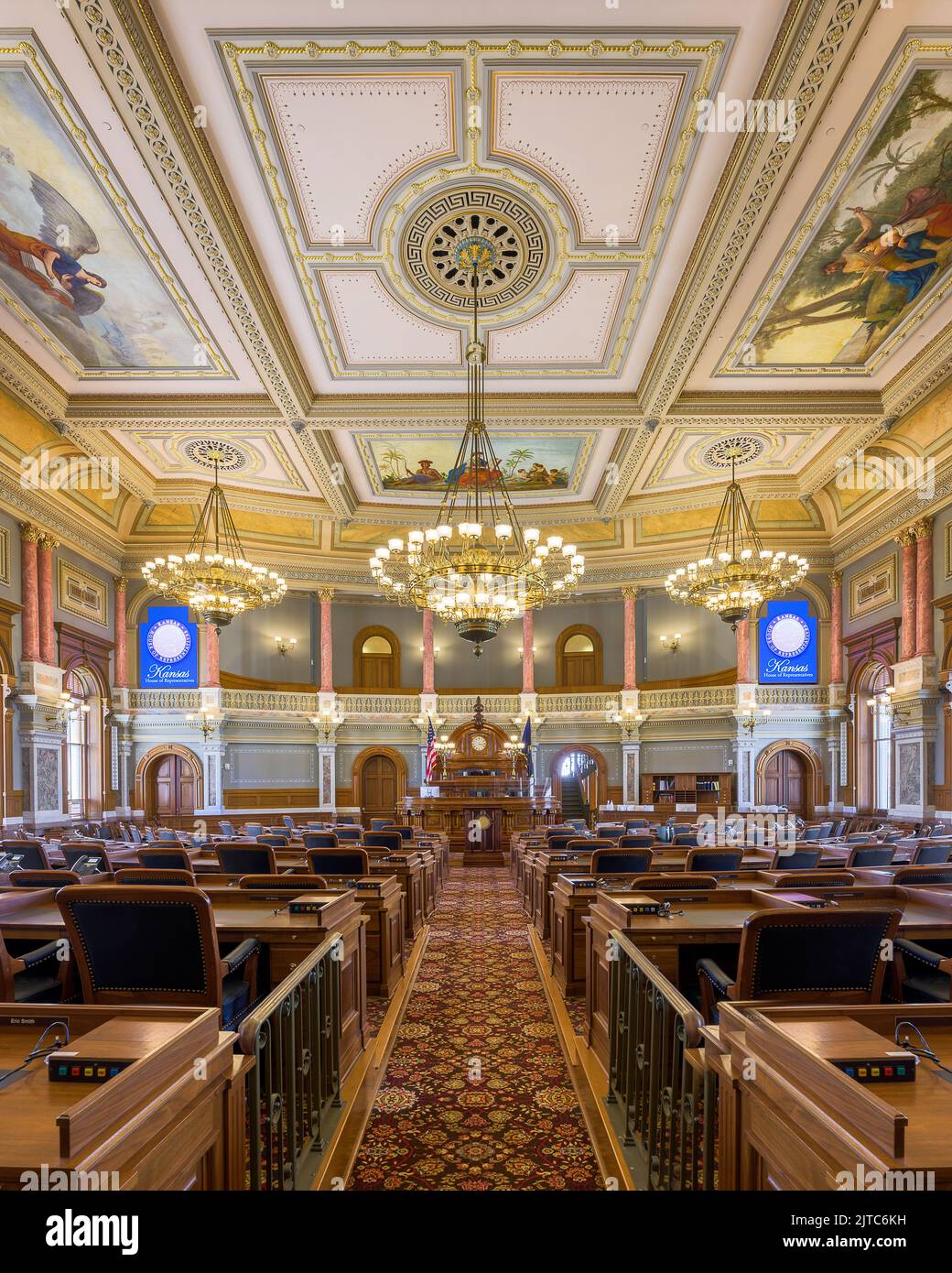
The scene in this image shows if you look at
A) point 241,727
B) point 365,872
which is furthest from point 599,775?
point 365,872

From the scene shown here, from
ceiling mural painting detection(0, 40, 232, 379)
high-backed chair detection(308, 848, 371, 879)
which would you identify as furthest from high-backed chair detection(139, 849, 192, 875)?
ceiling mural painting detection(0, 40, 232, 379)

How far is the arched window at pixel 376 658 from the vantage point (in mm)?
22172

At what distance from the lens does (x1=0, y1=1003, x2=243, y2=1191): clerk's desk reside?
1503 mm

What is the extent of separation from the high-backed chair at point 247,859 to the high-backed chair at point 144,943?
3.43 metres

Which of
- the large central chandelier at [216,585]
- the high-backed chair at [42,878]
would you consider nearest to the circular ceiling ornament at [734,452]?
the large central chandelier at [216,585]

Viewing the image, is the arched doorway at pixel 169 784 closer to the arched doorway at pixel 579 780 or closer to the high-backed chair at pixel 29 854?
the arched doorway at pixel 579 780

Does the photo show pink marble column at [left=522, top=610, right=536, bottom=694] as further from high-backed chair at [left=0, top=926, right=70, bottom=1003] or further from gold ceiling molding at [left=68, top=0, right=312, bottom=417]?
high-backed chair at [left=0, top=926, right=70, bottom=1003]

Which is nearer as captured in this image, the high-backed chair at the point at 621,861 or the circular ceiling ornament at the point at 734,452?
the high-backed chair at the point at 621,861

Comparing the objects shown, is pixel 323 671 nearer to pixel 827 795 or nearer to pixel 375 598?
pixel 375 598

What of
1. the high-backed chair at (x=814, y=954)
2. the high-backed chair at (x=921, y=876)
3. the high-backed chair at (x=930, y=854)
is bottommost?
the high-backed chair at (x=930, y=854)

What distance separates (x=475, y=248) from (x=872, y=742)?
1382cm

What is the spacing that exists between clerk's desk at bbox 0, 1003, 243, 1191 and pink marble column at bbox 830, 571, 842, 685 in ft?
59.1

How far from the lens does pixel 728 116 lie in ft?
22.7
